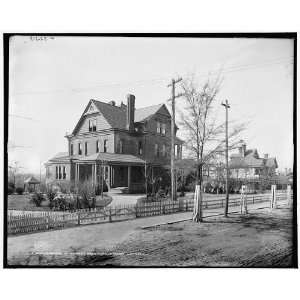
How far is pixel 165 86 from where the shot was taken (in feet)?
13.5

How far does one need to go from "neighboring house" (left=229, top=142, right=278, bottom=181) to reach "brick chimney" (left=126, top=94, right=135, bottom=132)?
1566 mm

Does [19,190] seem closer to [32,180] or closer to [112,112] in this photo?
[32,180]

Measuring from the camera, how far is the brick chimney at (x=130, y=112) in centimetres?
403

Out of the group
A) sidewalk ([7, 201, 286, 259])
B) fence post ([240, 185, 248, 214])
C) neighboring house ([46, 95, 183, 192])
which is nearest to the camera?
sidewalk ([7, 201, 286, 259])

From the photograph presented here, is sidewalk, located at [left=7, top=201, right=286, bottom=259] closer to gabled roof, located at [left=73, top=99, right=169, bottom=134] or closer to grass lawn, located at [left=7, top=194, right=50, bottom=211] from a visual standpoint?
grass lawn, located at [left=7, top=194, right=50, bottom=211]

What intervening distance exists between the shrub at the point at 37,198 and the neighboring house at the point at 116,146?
0.23m

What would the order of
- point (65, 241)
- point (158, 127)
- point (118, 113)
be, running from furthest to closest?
point (158, 127) → point (118, 113) → point (65, 241)

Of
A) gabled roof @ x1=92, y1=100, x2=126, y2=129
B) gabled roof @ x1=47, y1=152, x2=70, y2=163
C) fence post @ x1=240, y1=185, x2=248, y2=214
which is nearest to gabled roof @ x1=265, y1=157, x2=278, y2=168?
fence post @ x1=240, y1=185, x2=248, y2=214

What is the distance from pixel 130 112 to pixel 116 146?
538 millimetres

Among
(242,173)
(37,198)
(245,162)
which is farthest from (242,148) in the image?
(37,198)

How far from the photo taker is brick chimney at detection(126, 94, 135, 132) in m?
4.03

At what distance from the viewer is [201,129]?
4191 millimetres

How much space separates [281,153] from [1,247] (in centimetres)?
419

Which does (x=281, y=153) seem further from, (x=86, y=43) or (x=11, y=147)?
(x=11, y=147)
